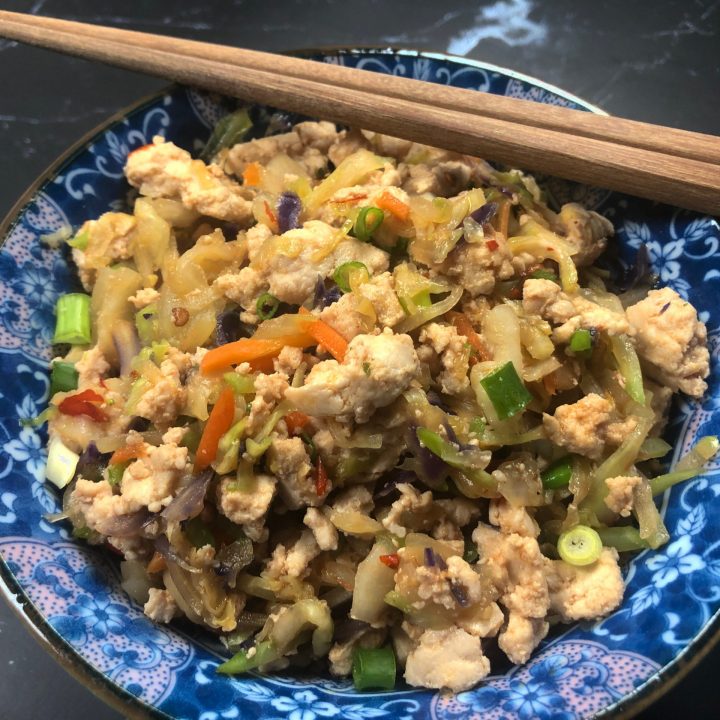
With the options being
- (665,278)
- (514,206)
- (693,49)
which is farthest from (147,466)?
(693,49)

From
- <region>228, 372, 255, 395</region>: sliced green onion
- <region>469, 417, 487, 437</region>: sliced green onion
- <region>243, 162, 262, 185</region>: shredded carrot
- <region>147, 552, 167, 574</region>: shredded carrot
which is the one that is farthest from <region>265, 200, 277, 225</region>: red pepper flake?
<region>147, 552, 167, 574</region>: shredded carrot

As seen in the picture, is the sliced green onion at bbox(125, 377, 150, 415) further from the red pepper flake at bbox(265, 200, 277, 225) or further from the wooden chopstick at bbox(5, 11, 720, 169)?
the wooden chopstick at bbox(5, 11, 720, 169)

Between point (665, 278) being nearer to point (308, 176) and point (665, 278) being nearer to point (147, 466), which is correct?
point (308, 176)

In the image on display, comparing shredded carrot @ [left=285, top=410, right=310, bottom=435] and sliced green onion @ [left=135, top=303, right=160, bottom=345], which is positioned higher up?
sliced green onion @ [left=135, top=303, right=160, bottom=345]

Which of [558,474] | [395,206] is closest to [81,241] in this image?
[395,206]

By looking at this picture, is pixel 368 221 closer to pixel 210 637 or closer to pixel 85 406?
pixel 85 406

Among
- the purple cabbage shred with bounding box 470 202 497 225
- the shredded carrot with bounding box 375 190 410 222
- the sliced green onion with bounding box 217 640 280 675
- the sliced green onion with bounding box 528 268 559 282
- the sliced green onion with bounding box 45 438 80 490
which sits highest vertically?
the purple cabbage shred with bounding box 470 202 497 225
